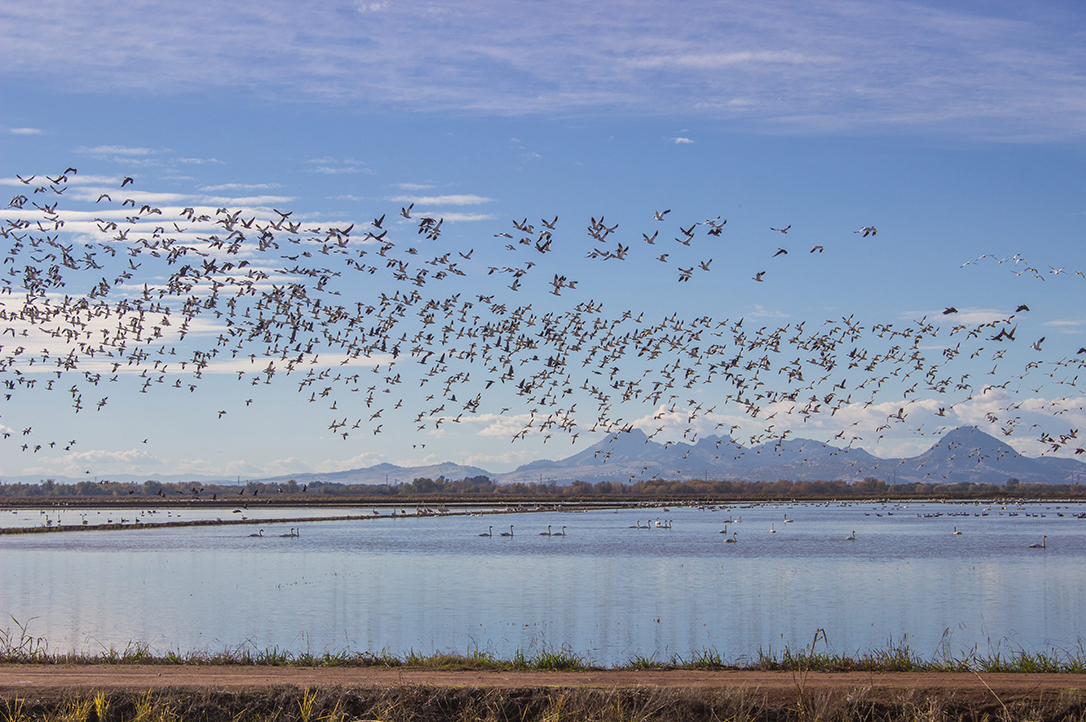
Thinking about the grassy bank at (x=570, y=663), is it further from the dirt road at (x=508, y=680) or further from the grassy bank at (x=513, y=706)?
the grassy bank at (x=513, y=706)

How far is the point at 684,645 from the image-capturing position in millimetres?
29859

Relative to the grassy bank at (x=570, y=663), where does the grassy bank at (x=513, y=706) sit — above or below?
above

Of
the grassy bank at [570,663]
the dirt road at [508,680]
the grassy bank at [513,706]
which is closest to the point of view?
the grassy bank at [513,706]

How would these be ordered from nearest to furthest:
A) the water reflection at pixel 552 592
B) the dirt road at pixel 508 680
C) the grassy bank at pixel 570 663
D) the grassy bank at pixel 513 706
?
1. the grassy bank at pixel 513 706
2. the dirt road at pixel 508 680
3. the grassy bank at pixel 570 663
4. the water reflection at pixel 552 592

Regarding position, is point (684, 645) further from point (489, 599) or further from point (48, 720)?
point (48, 720)

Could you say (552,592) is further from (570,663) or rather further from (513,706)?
(513,706)

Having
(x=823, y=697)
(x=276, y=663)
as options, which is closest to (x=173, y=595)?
(x=276, y=663)

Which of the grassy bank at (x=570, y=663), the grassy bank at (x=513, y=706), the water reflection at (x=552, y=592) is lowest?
the water reflection at (x=552, y=592)

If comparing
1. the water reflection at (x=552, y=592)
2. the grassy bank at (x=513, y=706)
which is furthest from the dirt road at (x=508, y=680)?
the water reflection at (x=552, y=592)

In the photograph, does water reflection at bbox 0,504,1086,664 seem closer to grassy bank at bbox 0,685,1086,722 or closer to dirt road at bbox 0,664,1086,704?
dirt road at bbox 0,664,1086,704

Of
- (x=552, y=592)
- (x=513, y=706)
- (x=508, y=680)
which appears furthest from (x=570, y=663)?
(x=552, y=592)

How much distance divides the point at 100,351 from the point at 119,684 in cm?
1914

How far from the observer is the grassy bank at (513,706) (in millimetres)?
17703

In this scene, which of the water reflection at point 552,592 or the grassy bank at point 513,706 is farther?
the water reflection at point 552,592
